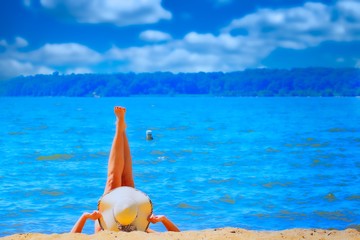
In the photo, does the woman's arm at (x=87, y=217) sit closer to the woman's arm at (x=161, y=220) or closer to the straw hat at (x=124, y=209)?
the straw hat at (x=124, y=209)

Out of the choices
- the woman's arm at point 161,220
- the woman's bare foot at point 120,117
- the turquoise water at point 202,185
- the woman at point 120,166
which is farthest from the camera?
the turquoise water at point 202,185

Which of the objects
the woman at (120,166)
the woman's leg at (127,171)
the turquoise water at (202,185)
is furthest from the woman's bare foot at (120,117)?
the turquoise water at (202,185)

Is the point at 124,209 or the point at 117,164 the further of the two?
the point at 117,164

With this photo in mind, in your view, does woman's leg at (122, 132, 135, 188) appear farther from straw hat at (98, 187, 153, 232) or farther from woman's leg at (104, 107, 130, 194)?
straw hat at (98, 187, 153, 232)

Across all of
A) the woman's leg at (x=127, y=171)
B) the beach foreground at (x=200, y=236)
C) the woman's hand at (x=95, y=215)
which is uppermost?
the woman's leg at (x=127, y=171)

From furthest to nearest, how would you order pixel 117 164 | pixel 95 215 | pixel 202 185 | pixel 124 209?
pixel 202 185, pixel 117 164, pixel 95 215, pixel 124 209

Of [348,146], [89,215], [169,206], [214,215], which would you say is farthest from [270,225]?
[348,146]

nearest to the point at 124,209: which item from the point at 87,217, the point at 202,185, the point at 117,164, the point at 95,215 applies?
the point at 95,215

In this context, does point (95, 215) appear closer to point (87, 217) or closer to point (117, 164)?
point (87, 217)

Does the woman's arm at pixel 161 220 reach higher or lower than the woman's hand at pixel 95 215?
lower

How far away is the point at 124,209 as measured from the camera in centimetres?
639

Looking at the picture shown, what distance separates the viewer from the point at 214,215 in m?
11.3

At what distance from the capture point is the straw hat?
6.38m

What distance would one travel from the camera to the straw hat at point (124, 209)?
20.9 ft
